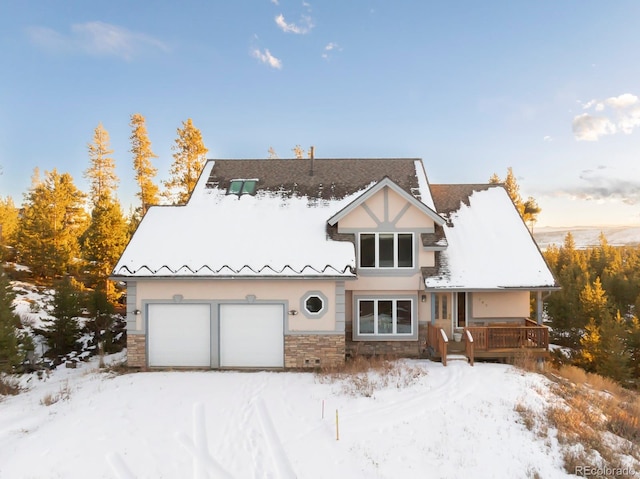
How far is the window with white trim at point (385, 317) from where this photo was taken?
14594mm

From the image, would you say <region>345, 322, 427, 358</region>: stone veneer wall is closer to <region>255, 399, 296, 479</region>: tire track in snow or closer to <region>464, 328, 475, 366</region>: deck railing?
<region>464, 328, 475, 366</region>: deck railing

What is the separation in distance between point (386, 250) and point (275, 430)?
27.9ft

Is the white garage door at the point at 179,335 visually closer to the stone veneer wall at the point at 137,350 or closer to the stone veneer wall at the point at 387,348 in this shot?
the stone veneer wall at the point at 137,350

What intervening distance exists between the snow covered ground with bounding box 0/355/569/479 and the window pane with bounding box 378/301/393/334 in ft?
9.44

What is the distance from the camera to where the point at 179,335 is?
44.0 ft

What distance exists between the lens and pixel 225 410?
950 centimetres

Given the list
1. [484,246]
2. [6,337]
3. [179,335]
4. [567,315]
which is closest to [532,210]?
[567,315]

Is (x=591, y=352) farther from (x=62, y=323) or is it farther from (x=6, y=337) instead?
(x=62, y=323)

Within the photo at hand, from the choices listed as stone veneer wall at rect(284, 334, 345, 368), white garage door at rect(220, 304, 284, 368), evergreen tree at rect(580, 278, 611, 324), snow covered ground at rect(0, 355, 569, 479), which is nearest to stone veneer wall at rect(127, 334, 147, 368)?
snow covered ground at rect(0, 355, 569, 479)

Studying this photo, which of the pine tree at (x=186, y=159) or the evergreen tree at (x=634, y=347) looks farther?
the pine tree at (x=186, y=159)

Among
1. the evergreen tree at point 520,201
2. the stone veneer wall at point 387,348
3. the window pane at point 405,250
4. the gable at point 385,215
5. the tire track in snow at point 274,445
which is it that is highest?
the evergreen tree at point 520,201

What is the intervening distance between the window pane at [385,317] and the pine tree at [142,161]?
2330cm


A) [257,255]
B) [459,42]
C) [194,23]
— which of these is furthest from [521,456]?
[194,23]

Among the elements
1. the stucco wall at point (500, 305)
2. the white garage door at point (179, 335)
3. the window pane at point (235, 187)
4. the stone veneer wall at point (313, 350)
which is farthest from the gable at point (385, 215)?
the white garage door at point (179, 335)
